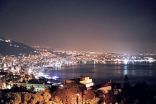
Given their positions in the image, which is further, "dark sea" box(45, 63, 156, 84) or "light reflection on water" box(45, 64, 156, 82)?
"light reflection on water" box(45, 64, 156, 82)

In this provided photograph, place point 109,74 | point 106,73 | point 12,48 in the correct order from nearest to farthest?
point 109,74
point 106,73
point 12,48

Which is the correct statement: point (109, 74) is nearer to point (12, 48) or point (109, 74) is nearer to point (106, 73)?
point (106, 73)


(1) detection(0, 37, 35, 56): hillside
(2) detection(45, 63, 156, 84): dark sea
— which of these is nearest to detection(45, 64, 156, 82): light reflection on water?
(2) detection(45, 63, 156, 84): dark sea

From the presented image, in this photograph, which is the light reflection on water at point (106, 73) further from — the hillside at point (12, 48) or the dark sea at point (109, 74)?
the hillside at point (12, 48)

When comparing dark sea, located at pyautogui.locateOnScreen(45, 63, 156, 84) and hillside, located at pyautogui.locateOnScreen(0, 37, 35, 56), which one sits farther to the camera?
hillside, located at pyautogui.locateOnScreen(0, 37, 35, 56)

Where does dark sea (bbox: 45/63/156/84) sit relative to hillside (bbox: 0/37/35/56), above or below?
below

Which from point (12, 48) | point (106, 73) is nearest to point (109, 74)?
point (106, 73)

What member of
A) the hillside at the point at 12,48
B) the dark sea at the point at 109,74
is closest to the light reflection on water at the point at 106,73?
the dark sea at the point at 109,74

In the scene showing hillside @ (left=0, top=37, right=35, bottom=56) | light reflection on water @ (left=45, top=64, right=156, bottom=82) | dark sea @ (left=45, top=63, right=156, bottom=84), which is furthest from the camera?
hillside @ (left=0, top=37, right=35, bottom=56)

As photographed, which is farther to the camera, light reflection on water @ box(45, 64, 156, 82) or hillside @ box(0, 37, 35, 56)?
hillside @ box(0, 37, 35, 56)

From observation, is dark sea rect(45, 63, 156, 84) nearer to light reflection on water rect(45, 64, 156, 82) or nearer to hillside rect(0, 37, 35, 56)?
light reflection on water rect(45, 64, 156, 82)

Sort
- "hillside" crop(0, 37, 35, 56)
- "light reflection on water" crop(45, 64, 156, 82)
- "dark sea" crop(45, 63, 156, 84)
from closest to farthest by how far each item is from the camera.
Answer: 1. "dark sea" crop(45, 63, 156, 84)
2. "light reflection on water" crop(45, 64, 156, 82)
3. "hillside" crop(0, 37, 35, 56)

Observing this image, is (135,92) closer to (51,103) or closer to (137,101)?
(137,101)
